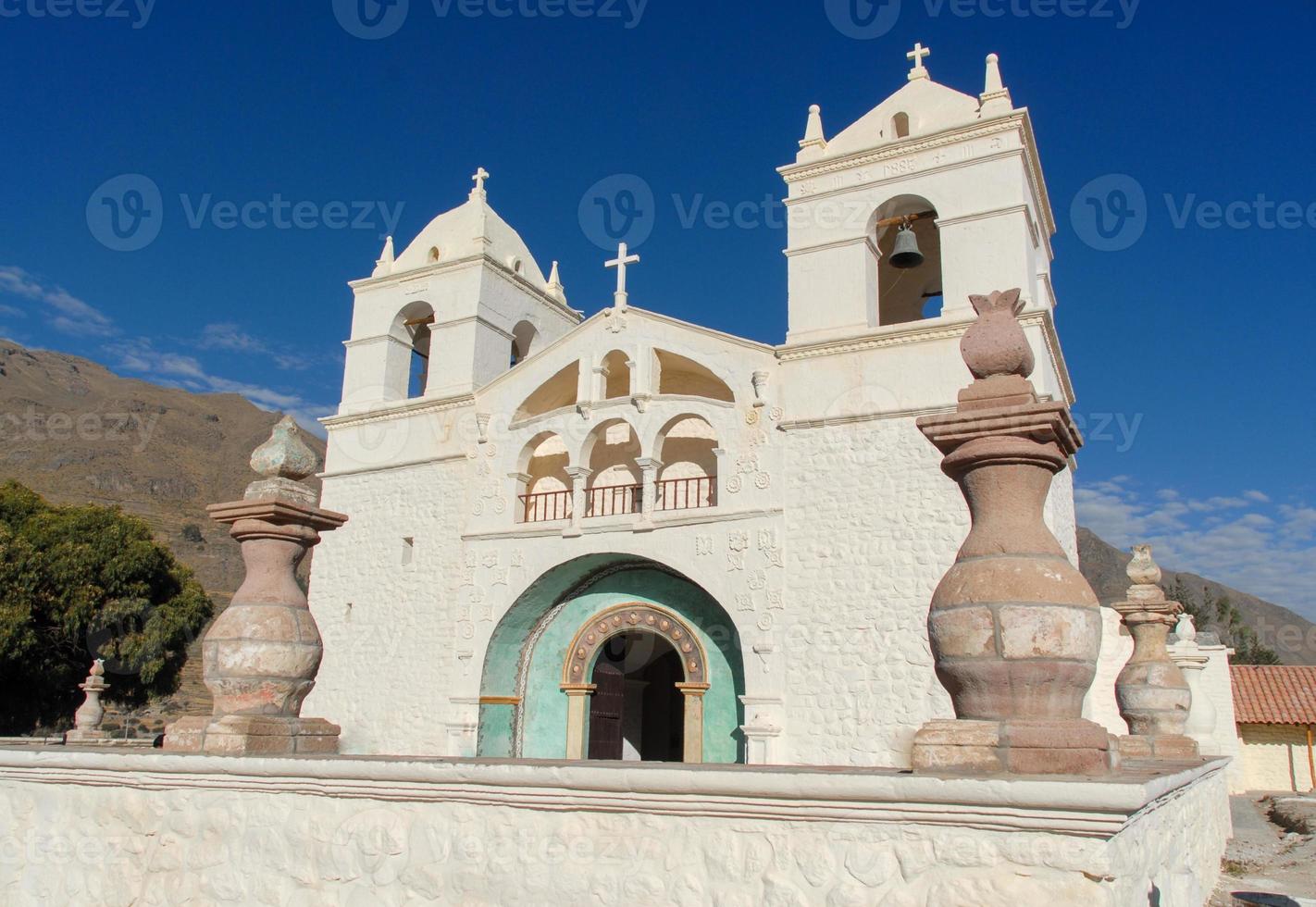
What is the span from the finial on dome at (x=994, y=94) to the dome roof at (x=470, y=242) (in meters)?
7.44

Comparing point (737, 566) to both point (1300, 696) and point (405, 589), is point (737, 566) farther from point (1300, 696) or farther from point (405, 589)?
point (1300, 696)

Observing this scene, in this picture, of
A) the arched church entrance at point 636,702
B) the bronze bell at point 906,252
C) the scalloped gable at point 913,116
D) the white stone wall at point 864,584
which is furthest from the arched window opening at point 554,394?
the scalloped gable at point 913,116

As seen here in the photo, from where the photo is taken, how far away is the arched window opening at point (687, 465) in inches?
548

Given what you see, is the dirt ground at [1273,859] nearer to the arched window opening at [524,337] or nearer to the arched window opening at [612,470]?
the arched window opening at [612,470]

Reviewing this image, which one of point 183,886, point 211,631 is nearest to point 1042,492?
point 183,886

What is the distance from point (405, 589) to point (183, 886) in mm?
10409

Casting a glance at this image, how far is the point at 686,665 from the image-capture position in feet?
44.0

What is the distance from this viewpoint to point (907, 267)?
13.7 m

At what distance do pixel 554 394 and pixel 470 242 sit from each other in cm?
→ 275

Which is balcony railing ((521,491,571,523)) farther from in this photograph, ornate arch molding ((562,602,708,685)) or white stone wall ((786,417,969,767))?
white stone wall ((786,417,969,767))

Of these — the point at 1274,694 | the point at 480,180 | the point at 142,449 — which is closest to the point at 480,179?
the point at 480,180

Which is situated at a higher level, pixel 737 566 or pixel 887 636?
pixel 737 566

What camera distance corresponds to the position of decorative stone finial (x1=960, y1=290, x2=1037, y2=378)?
438 cm

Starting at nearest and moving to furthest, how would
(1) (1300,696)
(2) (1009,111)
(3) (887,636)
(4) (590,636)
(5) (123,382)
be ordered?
(3) (887,636), (2) (1009,111), (4) (590,636), (1) (1300,696), (5) (123,382)
